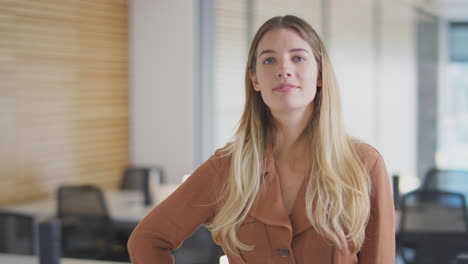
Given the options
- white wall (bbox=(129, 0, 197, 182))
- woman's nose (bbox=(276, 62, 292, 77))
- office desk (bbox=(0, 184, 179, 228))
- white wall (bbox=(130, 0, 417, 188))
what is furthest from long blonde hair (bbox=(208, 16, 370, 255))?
white wall (bbox=(129, 0, 197, 182))

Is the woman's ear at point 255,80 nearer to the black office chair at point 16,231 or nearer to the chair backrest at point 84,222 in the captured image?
the black office chair at point 16,231

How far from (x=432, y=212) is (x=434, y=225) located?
0.10 metres

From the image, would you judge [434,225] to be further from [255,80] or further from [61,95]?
[61,95]

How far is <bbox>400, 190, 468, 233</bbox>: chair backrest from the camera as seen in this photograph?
4.47m

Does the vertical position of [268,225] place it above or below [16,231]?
above

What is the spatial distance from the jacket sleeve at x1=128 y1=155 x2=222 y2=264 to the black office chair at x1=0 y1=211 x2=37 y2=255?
220 cm

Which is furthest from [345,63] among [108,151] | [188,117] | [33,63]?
[33,63]

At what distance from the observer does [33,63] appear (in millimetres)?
5668

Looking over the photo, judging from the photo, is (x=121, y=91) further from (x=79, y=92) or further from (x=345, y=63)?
(x=345, y=63)

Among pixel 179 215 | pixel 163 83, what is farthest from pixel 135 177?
pixel 179 215

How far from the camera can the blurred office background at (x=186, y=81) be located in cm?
586

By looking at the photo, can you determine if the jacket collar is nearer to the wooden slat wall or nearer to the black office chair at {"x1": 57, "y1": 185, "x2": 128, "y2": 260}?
the black office chair at {"x1": 57, "y1": 185, "x2": 128, "y2": 260}

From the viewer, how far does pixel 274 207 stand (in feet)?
5.46

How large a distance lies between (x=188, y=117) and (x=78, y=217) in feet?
7.72
